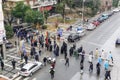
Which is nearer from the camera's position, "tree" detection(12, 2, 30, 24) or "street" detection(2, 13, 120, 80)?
"street" detection(2, 13, 120, 80)

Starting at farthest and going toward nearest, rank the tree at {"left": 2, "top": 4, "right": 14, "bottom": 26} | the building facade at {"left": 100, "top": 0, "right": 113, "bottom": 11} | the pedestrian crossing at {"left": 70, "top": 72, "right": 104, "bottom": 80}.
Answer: the building facade at {"left": 100, "top": 0, "right": 113, "bottom": 11}, the tree at {"left": 2, "top": 4, "right": 14, "bottom": 26}, the pedestrian crossing at {"left": 70, "top": 72, "right": 104, "bottom": 80}

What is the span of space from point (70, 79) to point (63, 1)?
36439mm

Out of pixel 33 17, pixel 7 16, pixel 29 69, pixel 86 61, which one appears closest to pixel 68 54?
pixel 86 61

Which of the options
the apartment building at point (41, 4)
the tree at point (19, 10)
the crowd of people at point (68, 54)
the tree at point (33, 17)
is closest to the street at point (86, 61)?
the crowd of people at point (68, 54)

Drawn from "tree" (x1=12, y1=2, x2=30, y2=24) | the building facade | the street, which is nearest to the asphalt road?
the street

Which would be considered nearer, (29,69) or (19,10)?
(29,69)

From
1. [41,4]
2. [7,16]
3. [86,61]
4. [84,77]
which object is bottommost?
[84,77]

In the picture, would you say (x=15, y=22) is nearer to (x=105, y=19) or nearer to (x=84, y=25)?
(x=84, y=25)

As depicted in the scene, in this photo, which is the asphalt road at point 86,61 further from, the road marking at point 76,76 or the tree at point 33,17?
the tree at point 33,17

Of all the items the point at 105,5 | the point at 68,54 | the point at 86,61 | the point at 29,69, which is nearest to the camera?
the point at 29,69

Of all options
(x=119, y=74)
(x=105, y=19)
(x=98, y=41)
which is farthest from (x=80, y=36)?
(x=105, y=19)

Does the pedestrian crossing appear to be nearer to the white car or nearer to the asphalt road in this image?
the asphalt road

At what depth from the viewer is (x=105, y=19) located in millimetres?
71188

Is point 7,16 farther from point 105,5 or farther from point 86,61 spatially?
point 105,5
